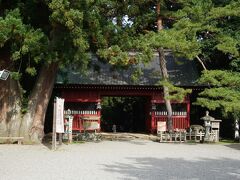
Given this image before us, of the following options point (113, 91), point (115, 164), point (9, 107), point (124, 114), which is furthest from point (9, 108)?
point (124, 114)

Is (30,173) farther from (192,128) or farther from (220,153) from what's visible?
(192,128)

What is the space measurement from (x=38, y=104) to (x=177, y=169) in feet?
30.1

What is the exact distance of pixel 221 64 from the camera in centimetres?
2575

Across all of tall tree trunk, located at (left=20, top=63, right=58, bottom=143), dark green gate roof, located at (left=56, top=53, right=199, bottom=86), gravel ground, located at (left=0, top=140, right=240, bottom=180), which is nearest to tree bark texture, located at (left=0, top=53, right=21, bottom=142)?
tall tree trunk, located at (left=20, top=63, right=58, bottom=143)

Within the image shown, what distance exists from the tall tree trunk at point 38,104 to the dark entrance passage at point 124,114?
36.0ft

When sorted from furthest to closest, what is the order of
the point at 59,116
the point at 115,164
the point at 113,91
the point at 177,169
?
the point at 113,91 < the point at 59,116 < the point at 115,164 < the point at 177,169

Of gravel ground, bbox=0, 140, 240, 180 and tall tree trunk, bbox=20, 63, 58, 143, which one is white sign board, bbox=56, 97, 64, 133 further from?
tall tree trunk, bbox=20, 63, 58, 143

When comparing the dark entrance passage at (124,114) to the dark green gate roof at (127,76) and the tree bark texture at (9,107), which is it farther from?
the tree bark texture at (9,107)

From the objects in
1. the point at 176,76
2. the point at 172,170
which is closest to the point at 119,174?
the point at 172,170

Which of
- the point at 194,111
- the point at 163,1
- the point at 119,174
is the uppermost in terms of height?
the point at 163,1

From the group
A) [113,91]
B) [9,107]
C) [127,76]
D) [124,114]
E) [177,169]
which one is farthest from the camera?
[124,114]

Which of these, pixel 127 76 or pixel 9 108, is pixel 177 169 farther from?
pixel 127 76

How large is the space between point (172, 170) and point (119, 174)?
1.60 metres

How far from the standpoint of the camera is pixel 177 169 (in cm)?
1120
